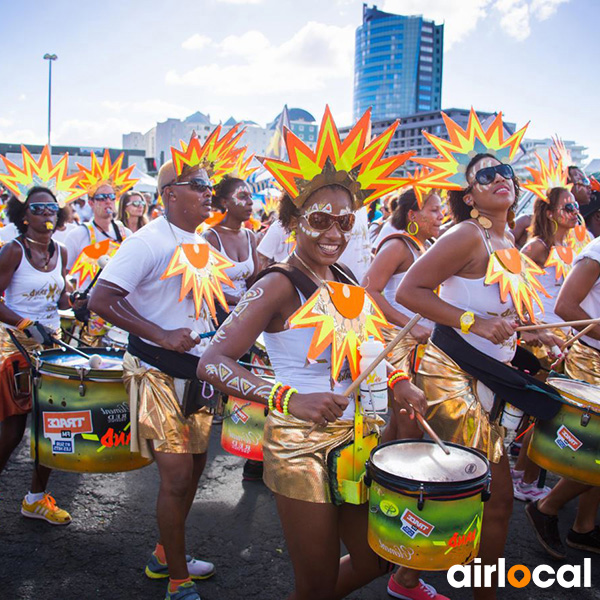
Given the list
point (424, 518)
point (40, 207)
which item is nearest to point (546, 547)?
point (424, 518)

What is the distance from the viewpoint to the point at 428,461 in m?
2.61

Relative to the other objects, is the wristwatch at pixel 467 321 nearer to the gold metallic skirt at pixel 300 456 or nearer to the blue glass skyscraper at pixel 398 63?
the gold metallic skirt at pixel 300 456

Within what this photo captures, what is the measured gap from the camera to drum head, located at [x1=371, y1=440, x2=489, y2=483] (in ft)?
8.14

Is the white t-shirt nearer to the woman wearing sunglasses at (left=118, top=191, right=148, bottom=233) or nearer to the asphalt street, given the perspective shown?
the asphalt street

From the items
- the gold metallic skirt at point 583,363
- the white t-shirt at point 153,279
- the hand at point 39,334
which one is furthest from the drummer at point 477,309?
the hand at point 39,334

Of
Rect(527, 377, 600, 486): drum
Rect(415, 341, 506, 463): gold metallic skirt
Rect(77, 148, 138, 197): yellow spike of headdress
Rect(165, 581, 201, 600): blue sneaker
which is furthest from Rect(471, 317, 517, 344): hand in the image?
Rect(77, 148, 138, 197): yellow spike of headdress

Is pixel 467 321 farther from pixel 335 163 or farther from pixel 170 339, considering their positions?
pixel 170 339

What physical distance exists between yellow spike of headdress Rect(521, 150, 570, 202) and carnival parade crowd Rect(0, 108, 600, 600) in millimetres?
18

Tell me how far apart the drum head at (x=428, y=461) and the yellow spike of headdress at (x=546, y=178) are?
2.68m

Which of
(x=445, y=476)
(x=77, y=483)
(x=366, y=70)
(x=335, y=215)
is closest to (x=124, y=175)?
(x=77, y=483)

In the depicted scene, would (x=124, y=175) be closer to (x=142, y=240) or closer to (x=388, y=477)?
(x=142, y=240)

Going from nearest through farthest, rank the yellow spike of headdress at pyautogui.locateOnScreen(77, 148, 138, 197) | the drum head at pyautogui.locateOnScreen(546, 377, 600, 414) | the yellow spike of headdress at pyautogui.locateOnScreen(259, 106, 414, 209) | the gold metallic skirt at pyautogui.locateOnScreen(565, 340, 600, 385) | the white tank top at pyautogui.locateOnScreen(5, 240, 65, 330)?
the yellow spike of headdress at pyautogui.locateOnScreen(259, 106, 414, 209) < the drum head at pyautogui.locateOnScreen(546, 377, 600, 414) < the gold metallic skirt at pyautogui.locateOnScreen(565, 340, 600, 385) < the white tank top at pyautogui.locateOnScreen(5, 240, 65, 330) < the yellow spike of headdress at pyautogui.locateOnScreen(77, 148, 138, 197)

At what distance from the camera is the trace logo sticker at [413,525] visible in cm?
218

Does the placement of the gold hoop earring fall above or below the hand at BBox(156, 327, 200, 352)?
above
